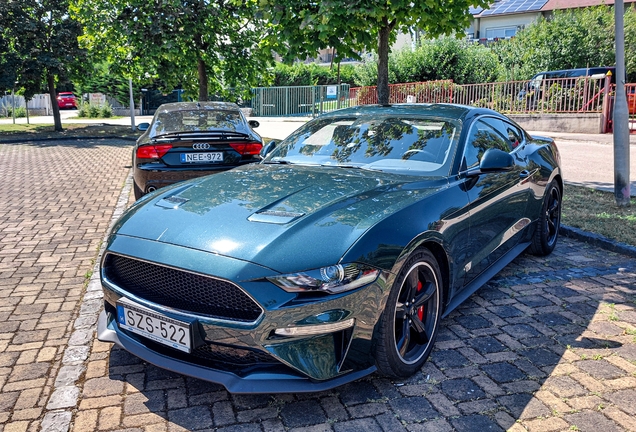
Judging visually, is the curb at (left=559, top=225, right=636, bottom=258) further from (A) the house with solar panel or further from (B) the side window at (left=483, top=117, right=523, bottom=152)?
(A) the house with solar panel

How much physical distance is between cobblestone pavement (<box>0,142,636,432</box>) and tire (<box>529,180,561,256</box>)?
217mm

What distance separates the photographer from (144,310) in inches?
122

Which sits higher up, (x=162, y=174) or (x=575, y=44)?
(x=575, y=44)

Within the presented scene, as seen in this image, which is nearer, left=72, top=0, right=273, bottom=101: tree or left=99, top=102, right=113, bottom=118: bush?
left=72, top=0, right=273, bottom=101: tree

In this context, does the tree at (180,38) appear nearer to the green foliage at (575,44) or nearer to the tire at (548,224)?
the tire at (548,224)

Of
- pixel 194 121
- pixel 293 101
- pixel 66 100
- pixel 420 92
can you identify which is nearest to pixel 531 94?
pixel 420 92

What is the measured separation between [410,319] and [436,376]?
0.38m

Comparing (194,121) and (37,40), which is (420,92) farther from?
(194,121)

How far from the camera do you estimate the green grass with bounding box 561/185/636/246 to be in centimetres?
639

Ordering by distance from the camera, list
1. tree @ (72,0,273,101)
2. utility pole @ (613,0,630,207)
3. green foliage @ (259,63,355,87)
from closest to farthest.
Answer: utility pole @ (613,0,630,207) → tree @ (72,0,273,101) → green foliage @ (259,63,355,87)

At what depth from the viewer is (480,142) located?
461 centimetres

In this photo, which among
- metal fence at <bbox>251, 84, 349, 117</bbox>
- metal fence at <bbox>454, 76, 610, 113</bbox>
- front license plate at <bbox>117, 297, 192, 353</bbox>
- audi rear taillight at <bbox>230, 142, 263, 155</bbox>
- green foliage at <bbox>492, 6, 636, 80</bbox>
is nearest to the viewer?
front license plate at <bbox>117, 297, 192, 353</bbox>

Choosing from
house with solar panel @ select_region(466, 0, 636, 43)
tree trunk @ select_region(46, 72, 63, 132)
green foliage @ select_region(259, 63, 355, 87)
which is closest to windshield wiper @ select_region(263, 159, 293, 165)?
tree trunk @ select_region(46, 72, 63, 132)

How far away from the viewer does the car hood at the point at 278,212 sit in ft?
9.66
